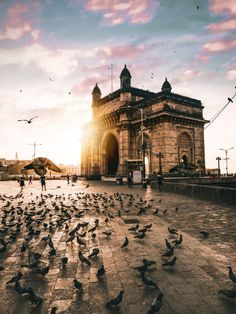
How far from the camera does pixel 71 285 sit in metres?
3.77

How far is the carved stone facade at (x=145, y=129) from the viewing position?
114ft

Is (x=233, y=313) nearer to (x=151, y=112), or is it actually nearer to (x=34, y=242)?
(x=34, y=242)

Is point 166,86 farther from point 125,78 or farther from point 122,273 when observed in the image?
point 122,273

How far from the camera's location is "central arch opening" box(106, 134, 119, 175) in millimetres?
47384

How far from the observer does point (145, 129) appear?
3725 centimetres

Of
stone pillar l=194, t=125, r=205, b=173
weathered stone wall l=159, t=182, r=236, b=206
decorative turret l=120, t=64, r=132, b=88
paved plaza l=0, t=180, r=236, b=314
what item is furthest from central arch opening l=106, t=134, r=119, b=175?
paved plaza l=0, t=180, r=236, b=314

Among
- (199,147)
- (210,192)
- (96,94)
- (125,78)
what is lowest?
(210,192)

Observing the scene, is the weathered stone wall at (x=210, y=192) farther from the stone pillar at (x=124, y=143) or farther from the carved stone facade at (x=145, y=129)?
the stone pillar at (x=124, y=143)

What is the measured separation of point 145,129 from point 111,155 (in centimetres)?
1304

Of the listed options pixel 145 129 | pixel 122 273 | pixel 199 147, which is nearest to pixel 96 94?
pixel 145 129

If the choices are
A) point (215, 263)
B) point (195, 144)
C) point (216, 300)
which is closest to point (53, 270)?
point (216, 300)

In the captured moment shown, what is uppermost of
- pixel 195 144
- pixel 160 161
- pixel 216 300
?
pixel 195 144

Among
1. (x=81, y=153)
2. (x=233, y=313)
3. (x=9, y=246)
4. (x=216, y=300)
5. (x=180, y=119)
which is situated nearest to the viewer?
(x=233, y=313)

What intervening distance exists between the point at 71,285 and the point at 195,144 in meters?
36.8
